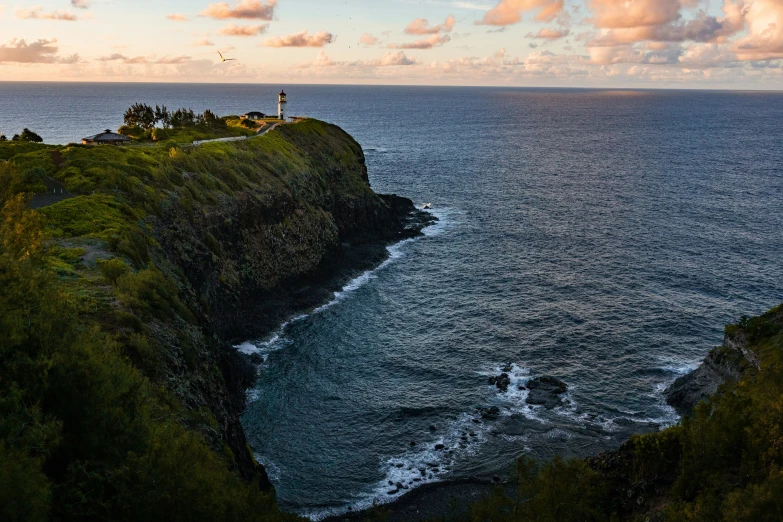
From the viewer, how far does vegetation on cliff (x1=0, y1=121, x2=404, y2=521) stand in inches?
791

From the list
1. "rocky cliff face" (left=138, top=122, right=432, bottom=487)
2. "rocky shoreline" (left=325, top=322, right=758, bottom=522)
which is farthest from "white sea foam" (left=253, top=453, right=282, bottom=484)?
"rocky shoreline" (left=325, top=322, right=758, bottom=522)

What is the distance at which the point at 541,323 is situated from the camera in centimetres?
7056

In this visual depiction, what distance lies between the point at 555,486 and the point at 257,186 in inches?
2618

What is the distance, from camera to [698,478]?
2839cm

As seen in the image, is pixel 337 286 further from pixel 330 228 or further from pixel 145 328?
pixel 145 328

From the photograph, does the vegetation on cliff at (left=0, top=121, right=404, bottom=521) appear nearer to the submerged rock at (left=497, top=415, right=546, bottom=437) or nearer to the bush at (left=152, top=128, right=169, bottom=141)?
the bush at (left=152, top=128, right=169, bottom=141)

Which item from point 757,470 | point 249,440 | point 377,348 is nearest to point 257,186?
point 377,348

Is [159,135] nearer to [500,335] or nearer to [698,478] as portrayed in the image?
[500,335]

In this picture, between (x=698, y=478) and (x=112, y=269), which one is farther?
(x=112, y=269)

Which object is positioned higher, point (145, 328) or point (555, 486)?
point (145, 328)

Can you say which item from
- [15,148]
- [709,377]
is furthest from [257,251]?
[709,377]

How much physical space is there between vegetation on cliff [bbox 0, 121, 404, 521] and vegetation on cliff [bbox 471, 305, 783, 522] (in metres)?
12.1

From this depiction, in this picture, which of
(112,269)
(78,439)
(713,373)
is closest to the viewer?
(78,439)

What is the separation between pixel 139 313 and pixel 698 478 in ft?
110
